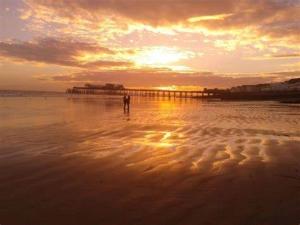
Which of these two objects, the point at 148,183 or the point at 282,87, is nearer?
the point at 148,183

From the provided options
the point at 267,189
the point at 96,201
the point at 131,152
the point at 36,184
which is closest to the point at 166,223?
the point at 96,201

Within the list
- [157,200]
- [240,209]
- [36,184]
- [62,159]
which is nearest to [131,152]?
[62,159]

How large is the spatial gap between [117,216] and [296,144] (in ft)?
29.9

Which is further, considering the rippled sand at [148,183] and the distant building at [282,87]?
the distant building at [282,87]

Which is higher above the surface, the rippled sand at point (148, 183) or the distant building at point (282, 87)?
the distant building at point (282, 87)

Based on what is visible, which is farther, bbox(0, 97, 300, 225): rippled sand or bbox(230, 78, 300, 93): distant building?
bbox(230, 78, 300, 93): distant building

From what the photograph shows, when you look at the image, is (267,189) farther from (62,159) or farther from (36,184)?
(62,159)

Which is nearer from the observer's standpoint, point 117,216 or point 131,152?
point 117,216

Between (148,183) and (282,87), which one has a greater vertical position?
(282,87)

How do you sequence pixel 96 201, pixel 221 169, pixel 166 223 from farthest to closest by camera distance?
pixel 221 169, pixel 96 201, pixel 166 223

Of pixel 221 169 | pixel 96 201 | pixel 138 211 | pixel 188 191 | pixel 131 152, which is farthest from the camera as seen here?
pixel 131 152

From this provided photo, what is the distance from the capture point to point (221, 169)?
27.1ft

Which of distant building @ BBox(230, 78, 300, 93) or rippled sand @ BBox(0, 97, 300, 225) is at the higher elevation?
distant building @ BBox(230, 78, 300, 93)

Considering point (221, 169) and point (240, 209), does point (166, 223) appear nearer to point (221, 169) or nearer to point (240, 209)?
point (240, 209)
